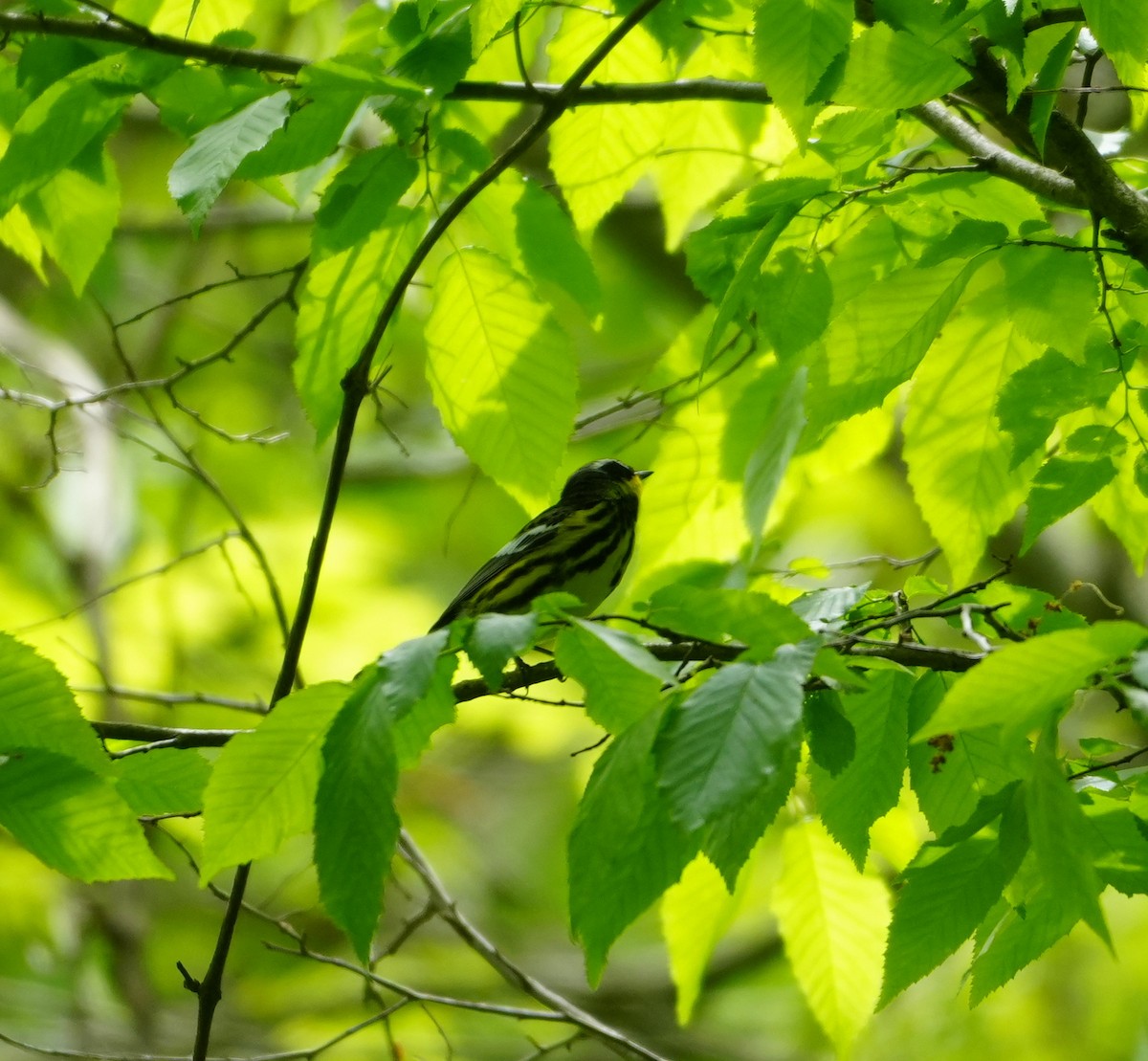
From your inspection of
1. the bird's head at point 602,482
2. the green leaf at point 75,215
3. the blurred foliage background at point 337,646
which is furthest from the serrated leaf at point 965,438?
the bird's head at point 602,482

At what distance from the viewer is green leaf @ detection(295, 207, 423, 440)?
A: 2.24m

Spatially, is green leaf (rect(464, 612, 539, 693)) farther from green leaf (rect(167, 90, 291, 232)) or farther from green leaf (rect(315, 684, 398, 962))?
green leaf (rect(167, 90, 291, 232))

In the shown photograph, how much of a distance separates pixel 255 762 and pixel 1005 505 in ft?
4.34

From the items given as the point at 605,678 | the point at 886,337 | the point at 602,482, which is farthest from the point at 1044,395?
the point at 602,482

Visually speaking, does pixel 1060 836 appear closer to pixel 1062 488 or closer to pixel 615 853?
pixel 615 853

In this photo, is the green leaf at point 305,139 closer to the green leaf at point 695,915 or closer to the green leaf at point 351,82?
the green leaf at point 351,82

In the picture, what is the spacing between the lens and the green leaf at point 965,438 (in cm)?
221

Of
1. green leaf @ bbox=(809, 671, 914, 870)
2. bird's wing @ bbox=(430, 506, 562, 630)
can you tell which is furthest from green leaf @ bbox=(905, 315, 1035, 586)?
bird's wing @ bbox=(430, 506, 562, 630)

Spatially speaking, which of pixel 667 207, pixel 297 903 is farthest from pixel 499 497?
pixel 667 207

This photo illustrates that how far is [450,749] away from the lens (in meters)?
6.82

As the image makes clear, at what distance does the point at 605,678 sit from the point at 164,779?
0.72m

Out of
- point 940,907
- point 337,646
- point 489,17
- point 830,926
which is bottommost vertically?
point 337,646

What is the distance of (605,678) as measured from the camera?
146cm

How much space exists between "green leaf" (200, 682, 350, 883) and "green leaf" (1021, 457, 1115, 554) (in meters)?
0.95
